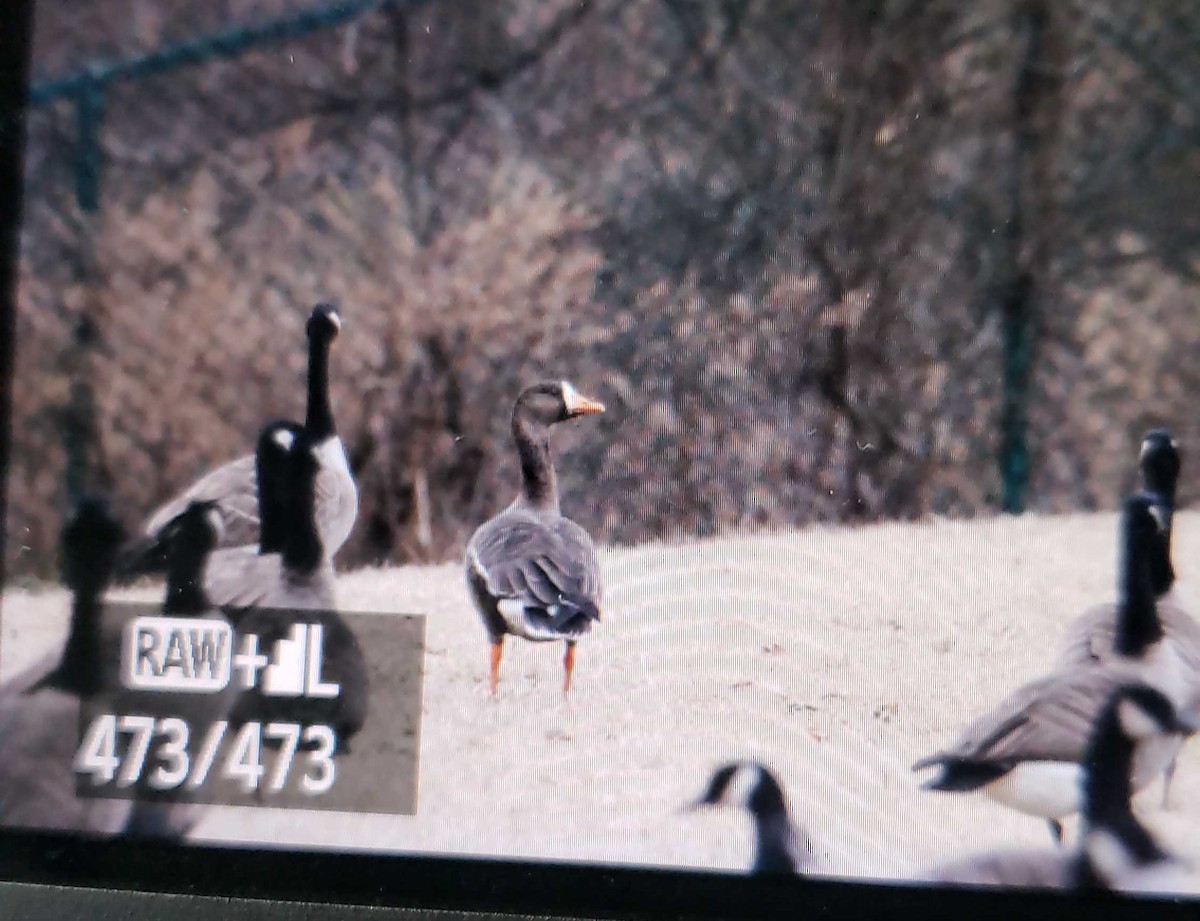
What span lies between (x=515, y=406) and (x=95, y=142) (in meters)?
0.55

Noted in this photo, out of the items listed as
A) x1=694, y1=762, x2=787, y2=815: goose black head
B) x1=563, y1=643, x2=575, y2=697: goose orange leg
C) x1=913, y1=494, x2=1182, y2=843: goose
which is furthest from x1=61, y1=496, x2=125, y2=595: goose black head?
x1=913, y1=494, x2=1182, y2=843: goose

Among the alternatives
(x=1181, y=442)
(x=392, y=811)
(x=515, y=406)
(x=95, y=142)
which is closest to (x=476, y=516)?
(x=515, y=406)

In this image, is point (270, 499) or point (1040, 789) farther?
point (270, 499)

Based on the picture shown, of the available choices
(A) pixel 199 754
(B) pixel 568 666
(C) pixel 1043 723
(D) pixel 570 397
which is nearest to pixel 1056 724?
(C) pixel 1043 723

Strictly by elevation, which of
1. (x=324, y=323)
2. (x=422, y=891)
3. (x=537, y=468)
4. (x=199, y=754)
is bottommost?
(x=422, y=891)

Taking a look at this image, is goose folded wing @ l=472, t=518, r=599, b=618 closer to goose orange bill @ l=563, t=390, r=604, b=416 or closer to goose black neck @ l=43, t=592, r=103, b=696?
goose orange bill @ l=563, t=390, r=604, b=416

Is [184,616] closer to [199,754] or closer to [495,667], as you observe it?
[199,754]

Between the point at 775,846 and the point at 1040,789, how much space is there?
10.1 inches

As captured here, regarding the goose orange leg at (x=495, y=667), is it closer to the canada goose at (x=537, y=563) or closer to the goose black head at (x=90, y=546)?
the canada goose at (x=537, y=563)

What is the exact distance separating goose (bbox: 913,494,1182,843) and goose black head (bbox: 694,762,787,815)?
0.15 metres


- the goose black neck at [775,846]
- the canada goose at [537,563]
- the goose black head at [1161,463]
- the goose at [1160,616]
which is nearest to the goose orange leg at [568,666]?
the canada goose at [537,563]

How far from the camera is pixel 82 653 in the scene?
1.29 meters

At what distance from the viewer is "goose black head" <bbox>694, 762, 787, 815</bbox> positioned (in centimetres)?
117

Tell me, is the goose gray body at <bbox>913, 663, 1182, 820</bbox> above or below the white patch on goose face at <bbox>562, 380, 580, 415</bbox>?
below
